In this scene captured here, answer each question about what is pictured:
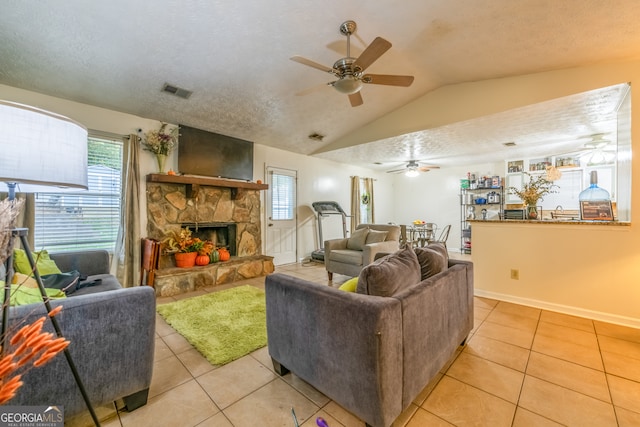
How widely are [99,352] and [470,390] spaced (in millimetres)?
2159

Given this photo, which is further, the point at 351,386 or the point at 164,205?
the point at 164,205

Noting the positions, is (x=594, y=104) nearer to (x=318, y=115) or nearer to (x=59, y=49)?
(x=318, y=115)

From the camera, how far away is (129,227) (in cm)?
349

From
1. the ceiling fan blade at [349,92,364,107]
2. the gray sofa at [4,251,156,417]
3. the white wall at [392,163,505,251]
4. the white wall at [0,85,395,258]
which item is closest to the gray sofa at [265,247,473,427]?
the gray sofa at [4,251,156,417]

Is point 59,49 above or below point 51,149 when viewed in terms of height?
above

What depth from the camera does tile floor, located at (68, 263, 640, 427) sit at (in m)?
1.43

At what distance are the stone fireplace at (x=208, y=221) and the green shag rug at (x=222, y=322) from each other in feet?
1.62

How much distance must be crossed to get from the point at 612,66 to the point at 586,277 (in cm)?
222

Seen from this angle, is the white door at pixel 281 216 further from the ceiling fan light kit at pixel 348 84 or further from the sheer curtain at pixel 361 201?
the ceiling fan light kit at pixel 348 84

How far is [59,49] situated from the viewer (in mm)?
2406

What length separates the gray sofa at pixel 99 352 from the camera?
45.9 inches

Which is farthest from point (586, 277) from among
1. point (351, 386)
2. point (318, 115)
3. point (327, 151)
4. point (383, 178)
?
point (383, 178)

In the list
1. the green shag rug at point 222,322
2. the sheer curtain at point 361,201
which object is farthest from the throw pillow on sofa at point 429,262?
the sheer curtain at point 361,201

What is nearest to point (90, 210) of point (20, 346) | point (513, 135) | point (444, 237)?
point (20, 346)
